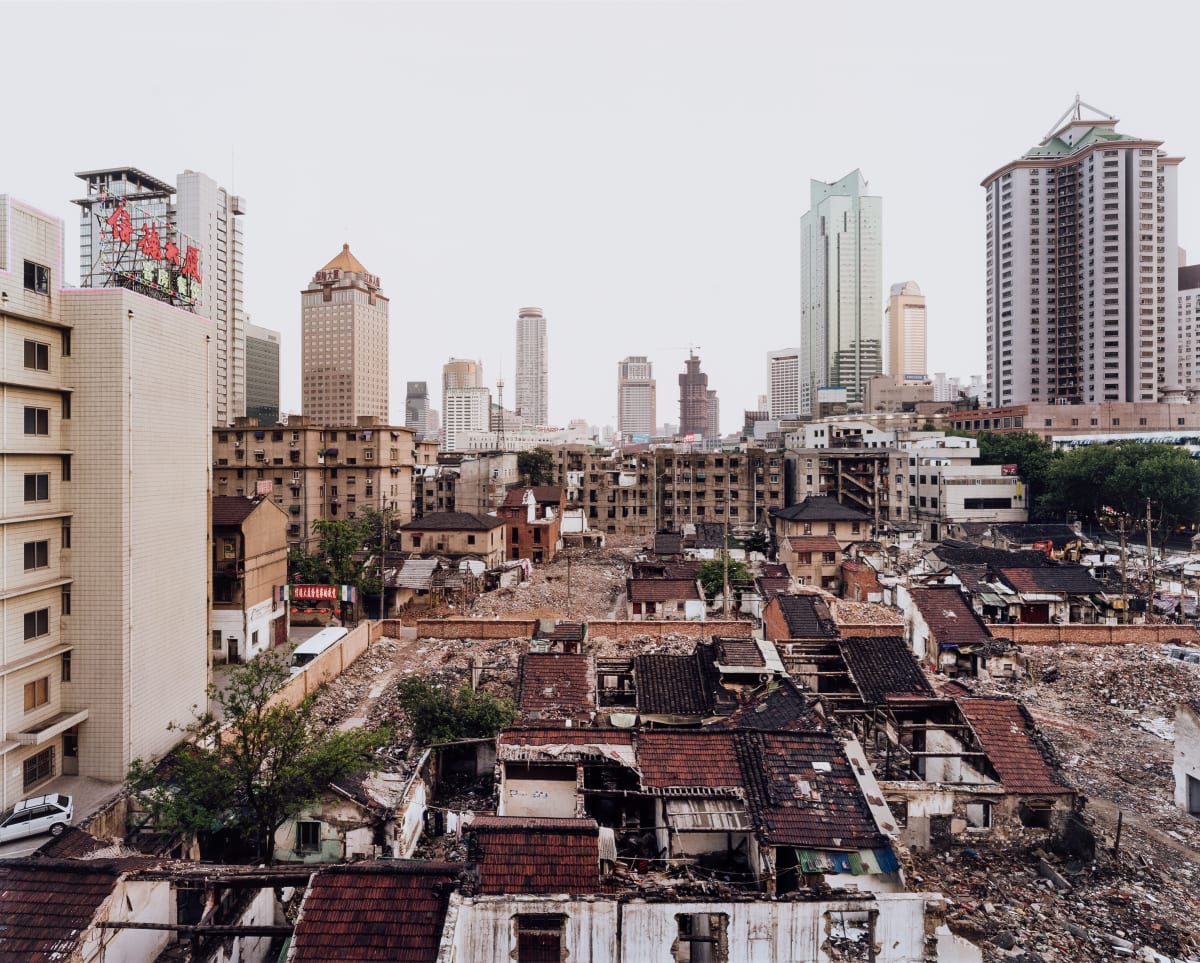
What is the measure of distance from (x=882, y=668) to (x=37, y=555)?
1909cm

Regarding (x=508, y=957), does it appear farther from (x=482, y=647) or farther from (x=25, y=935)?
(x=482, y=647)

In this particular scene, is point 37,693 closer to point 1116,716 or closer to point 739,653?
point 739,653

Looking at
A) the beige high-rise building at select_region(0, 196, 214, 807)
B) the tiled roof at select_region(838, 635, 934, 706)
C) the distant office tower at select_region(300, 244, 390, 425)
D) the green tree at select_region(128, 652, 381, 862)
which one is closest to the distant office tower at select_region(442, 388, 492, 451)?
the distant office tower at select_region(300, 244, 390, 425)

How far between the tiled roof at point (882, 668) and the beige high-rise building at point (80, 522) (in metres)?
16.2

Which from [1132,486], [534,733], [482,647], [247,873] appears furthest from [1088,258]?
[247,873]

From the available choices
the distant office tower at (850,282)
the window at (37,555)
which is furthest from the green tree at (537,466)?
the distant office tower at (850,282)

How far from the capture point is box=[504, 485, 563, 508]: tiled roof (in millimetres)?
45156

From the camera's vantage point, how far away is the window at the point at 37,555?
51.4ft

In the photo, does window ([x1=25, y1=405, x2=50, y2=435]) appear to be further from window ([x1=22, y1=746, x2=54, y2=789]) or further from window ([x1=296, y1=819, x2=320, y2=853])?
window ([x1=296, y1=819, x2=320, y2=853])

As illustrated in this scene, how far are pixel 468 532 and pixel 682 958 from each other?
1171 inches

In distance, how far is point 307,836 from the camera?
12.5m

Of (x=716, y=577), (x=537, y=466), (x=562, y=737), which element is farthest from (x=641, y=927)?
(x=537, y=466)

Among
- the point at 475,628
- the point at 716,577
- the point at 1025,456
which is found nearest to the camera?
the point at 475,628

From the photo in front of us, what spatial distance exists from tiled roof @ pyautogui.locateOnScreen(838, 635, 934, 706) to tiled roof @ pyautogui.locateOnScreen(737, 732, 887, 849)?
501cm
